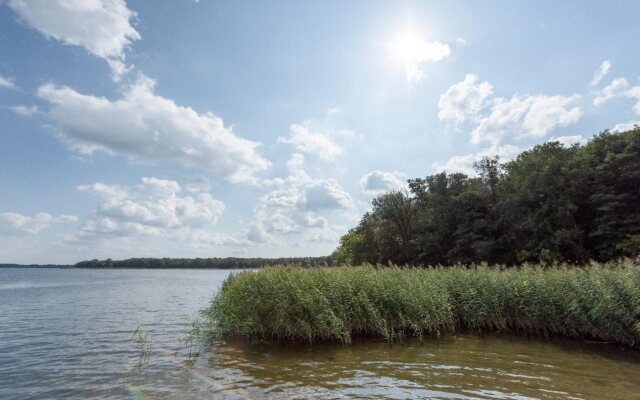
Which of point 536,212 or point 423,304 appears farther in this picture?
point 536,212

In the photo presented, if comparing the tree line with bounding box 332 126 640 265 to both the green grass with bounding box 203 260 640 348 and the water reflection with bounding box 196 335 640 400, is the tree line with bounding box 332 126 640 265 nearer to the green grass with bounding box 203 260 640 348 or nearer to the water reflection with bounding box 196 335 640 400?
the green grass with bounding box 203 260 640 348

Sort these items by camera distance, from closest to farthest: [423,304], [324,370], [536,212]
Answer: [324,370] < [423,304] < [536,212]

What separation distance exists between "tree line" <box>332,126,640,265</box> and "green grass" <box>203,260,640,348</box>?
18068 mm

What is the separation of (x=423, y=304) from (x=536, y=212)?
32.0 meters

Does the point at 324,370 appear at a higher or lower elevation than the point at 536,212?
lower

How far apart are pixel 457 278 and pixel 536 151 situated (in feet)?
122

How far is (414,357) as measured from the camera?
11930mm

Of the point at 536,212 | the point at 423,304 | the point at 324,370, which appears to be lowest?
the point at 324,370

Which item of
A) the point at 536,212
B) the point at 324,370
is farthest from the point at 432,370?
the point at 536,212

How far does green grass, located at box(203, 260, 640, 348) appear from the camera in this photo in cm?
1326

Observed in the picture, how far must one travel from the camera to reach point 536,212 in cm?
4041

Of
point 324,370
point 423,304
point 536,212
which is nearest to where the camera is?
Answer: point 324,370

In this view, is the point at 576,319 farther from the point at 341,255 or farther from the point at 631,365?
the point at 341,255

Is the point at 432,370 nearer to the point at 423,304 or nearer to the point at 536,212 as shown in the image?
the point at 423,304
